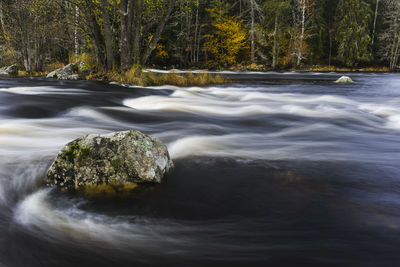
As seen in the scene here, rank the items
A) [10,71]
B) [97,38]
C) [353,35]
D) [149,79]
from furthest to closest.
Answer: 1. [353,35]
2. [10,71]
3. [97,38]
4. [149,79]

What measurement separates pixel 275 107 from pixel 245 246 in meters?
6.79

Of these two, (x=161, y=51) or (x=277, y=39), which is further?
(x=277, y=39)

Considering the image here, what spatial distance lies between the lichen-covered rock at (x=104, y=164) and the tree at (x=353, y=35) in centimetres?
3531

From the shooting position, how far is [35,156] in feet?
11.7

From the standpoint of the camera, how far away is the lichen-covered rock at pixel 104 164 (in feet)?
8.81

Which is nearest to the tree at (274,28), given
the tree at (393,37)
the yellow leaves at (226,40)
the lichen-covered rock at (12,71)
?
the yellow leaves at (226,40)

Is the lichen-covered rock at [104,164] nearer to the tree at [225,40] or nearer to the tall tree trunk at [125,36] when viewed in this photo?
the tall tree trunk at [125,36]

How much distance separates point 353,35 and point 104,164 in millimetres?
37404

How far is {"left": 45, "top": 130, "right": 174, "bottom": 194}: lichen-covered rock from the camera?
2686 mm

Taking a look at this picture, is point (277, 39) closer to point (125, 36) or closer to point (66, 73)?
point (125, 36)

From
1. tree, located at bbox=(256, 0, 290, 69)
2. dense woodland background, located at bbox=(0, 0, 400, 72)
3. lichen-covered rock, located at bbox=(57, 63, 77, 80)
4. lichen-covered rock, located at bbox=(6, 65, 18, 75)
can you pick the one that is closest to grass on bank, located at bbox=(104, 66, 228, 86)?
lichen-covered rock, located at bbox=(57, 63, 77, 80)

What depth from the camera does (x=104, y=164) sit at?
267 centimetres

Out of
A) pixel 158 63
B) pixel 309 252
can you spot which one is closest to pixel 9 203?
pixel 309 252

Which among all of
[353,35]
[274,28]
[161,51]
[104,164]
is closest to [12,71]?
[161,51]
